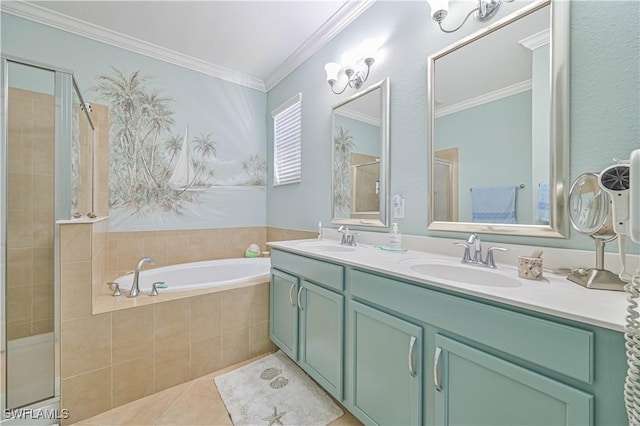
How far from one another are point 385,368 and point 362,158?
53.8 inches

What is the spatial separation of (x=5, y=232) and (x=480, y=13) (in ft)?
9.80

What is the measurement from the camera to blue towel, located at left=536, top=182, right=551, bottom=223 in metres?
1.08

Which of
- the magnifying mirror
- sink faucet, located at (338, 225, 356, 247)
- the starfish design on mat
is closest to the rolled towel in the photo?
sink faucet, located at (338, 225, 356, 247)

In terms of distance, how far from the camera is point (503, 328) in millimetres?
762

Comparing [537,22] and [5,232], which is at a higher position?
[537,22]

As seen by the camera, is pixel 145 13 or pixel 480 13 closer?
pixel 480 13

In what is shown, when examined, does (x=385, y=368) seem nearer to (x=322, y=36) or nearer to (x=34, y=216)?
(x=34, y=216)

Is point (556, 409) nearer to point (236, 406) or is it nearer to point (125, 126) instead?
point (236, 406)

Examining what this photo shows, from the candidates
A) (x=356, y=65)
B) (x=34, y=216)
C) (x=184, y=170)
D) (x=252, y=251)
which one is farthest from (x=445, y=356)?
(x=184, y=170)

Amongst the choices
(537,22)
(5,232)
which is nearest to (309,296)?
(537,22)

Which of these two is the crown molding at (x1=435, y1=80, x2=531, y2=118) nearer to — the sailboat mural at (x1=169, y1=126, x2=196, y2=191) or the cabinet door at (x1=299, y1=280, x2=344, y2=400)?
the cabinet door at (x1=299, y1=280, x2=344, y2=400)

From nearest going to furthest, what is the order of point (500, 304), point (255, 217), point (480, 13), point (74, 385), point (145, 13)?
point (500, 304) → point (480, 13) → point (74, 385) → point (145, 13) → point (255, 217)

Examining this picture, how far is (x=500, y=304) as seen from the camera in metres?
0.78

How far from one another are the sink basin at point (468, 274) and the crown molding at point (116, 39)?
2.88 meters
